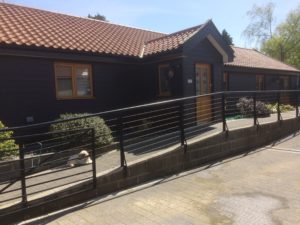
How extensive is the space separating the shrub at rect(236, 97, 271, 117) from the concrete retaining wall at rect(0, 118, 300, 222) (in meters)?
1.57

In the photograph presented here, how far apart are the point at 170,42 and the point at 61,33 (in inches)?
148

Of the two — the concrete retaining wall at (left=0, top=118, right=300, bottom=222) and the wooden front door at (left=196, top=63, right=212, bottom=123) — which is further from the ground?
the wooden front door at (left=196, top=63, right=212, bottom=123)

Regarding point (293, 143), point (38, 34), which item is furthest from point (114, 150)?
point (293, 143)

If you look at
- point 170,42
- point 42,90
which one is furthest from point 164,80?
point 42,90

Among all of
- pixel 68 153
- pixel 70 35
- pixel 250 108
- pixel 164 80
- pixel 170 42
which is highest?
pixel 70 35

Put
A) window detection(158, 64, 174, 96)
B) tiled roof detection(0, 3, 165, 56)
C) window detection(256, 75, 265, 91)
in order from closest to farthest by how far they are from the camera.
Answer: tiled roof detection(0, 3, 165, 56)
window detection(158, 64, 174, 96)
window detection(256, 75, 265, 91)

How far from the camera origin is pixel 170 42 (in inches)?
436

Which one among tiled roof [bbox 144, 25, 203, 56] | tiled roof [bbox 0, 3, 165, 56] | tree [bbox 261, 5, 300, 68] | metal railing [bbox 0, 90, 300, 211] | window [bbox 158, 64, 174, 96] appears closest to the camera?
metal railing [bbox 0, 90, 300, 211]

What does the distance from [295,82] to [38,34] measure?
19.1 meters

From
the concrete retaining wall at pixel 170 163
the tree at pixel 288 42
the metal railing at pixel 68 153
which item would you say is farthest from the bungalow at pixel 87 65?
the tree at pixel 288 42

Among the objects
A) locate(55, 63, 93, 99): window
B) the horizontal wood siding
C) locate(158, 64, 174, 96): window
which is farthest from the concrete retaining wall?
locate(55, 63, 93, 99): window

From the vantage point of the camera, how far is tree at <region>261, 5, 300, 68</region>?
130 ft

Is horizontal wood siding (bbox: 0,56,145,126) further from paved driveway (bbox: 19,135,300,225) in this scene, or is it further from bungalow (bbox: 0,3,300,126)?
paved driveway (bbox: 19,135,300,225)

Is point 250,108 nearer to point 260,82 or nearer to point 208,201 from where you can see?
point 260,82
